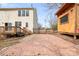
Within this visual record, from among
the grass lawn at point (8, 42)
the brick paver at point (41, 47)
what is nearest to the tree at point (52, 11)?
the brick paver at point (41, 47)

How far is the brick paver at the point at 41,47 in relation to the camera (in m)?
5.01

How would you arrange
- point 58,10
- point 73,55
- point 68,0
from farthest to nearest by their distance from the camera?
point 58,10 → point 68,0 → point 73,55

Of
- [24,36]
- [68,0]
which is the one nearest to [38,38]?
[24,36]

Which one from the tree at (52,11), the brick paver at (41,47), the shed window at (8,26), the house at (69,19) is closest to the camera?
the brick paver at (41,47)

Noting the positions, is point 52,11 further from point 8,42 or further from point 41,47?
point 8,42

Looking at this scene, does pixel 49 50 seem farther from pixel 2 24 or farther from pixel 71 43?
pixel 2 24

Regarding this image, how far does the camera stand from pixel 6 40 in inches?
229

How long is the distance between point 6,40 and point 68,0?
1.83 metres

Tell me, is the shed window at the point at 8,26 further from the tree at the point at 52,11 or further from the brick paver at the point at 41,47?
the tree at the point at 52,11

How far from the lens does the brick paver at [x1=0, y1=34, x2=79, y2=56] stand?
197 inches

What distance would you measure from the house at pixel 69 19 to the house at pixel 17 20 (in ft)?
2.16

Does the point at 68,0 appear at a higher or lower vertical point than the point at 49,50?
higher

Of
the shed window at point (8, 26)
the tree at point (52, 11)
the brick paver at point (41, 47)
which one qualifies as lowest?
the brick paver at point (41, 47)

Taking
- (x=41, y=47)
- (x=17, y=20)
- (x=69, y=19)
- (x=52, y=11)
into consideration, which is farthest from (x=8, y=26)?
(x=69, y=19)
